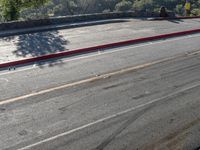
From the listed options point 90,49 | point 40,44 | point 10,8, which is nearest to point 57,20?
point 40,44

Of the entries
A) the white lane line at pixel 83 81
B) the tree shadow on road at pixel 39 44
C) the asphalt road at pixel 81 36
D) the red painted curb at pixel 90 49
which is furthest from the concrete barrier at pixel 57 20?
the white lane line at pixel 83 81

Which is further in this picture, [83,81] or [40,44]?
[40,44]

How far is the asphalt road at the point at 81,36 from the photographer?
602 inches

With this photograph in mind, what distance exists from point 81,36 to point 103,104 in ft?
31.6

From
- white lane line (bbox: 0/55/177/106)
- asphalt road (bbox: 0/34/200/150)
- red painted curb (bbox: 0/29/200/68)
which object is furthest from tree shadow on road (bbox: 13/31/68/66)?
white lane line (bbox: 0/55/177/106)

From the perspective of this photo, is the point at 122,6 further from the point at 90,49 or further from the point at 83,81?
the point at 83,81

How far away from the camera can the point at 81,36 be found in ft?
60.6

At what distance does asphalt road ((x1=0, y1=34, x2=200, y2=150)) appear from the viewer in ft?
24.9

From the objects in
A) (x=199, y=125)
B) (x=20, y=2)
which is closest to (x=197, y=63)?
(x=199, y=125)

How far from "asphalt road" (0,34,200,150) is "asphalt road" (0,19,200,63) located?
2077 millimetres

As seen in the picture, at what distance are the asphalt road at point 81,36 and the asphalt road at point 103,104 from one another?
6.81 ft

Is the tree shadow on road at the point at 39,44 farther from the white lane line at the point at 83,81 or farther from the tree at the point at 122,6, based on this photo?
the tree at the point at 122,6

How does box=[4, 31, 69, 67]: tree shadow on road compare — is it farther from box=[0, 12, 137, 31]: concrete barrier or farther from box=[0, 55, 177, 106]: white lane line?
box=[0, 55, 177, 106]: white lane line

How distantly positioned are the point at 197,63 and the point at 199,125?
16.9 ft
